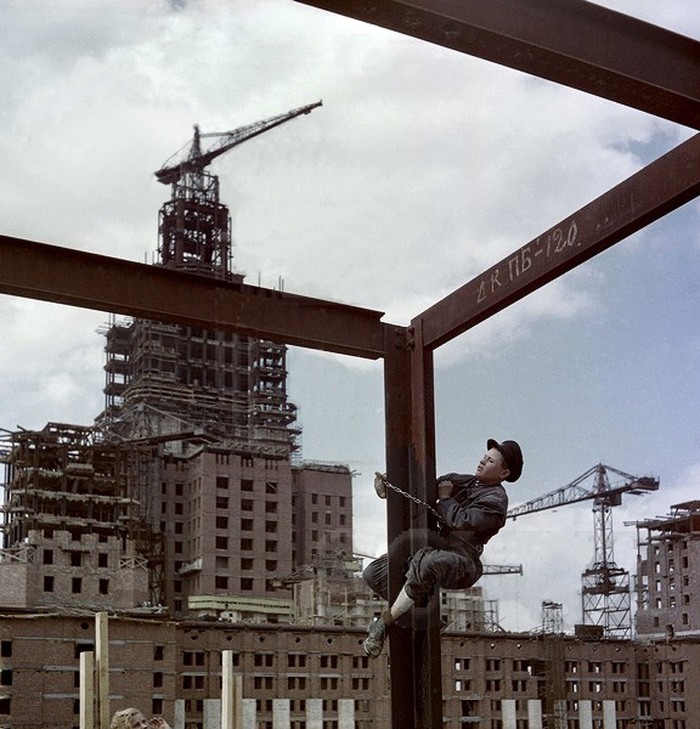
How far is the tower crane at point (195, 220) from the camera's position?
10650 cm

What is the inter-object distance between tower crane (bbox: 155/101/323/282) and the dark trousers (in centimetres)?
9171

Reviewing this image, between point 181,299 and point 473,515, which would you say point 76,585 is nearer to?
point 181,299

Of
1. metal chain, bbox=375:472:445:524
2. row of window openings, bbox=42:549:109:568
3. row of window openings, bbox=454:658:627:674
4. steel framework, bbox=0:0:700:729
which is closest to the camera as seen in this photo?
steel framework, bbox=0:0:700:729

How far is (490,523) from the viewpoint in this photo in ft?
28.5

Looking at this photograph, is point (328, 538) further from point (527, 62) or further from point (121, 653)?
point (527, 62)

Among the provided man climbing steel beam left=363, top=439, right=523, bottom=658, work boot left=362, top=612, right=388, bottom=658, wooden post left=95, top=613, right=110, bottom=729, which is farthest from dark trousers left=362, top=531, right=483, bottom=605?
wooden post left=95, top=613, right=110, bottom=729

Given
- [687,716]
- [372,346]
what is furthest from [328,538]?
[372,346]

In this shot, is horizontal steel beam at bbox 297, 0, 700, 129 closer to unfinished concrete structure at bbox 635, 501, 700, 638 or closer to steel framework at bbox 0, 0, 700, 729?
steel framework at bbox 0, 0, 700, 729

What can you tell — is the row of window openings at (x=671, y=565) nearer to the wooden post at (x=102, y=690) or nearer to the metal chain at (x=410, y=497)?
the wooden post at (x=102, y=690)

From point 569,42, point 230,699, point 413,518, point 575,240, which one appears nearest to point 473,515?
point 413,518

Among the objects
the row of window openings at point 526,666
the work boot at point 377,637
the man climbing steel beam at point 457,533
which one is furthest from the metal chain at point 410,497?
the row of window openings at point 526,666

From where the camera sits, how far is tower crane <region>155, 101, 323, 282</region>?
349 ft

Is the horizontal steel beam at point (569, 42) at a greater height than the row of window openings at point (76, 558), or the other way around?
the row of window openings at point (76, 558)

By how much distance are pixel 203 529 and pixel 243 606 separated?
635 cm
